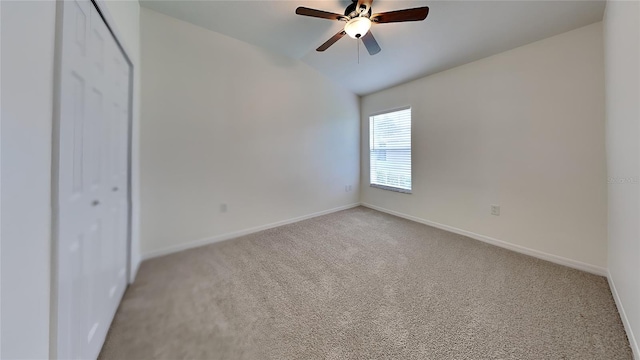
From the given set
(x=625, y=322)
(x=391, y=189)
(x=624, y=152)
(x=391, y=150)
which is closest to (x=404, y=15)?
(x=624, y=152)

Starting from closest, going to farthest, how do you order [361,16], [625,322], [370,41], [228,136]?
[625,322], [361,16], [370,41], [228,136]

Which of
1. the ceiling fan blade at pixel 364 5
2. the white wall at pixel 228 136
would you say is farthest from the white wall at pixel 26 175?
the ceiling fan blade at pixel 364 5

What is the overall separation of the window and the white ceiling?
0.82m

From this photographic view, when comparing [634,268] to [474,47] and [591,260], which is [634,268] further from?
[474,47]

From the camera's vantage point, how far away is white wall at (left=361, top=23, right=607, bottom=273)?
1875 mm

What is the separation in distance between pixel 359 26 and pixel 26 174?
205 centimetres

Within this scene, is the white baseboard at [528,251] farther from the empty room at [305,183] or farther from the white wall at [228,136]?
the white wall at [228,136]

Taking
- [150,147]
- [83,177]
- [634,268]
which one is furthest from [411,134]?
[83,177]

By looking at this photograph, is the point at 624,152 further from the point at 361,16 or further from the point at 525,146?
the point at 361,16

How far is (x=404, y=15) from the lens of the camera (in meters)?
1.58

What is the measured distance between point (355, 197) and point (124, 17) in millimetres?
3724

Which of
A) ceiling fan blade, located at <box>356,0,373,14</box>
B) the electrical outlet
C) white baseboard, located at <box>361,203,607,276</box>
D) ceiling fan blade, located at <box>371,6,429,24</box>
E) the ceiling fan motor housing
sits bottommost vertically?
white baseboard, located at <box>361,203,607,276</box>

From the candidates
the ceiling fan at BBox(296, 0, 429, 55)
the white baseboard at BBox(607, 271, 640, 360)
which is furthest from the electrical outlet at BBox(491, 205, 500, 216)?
the ceiling fan at BBox(296, 0, 429, 55)

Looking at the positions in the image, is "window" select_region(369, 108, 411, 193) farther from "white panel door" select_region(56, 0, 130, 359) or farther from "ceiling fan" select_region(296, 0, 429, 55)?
"white panel door" select_region(56, 0, 130, 359)
